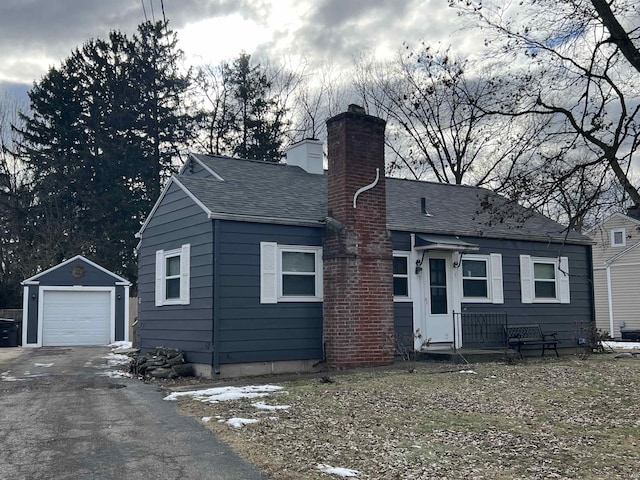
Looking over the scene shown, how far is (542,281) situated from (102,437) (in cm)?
1285

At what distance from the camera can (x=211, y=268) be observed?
1180 centimetres

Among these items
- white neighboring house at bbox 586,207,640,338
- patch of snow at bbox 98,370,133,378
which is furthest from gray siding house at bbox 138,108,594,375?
white neighboring house at bbox 586,207,640,338

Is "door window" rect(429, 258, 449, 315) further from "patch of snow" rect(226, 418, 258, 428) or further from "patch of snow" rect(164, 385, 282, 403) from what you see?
"patch of snow" rect(226, 418, 258, 428)

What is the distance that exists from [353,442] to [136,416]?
10.2 ft

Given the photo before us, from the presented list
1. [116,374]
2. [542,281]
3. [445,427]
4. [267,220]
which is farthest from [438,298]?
[445,427]

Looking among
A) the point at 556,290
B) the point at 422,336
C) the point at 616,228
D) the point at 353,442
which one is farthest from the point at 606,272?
the point at 353,442

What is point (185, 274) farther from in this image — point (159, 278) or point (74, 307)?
point (74, 307)

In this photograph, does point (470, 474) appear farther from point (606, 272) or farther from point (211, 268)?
point (606, 272)

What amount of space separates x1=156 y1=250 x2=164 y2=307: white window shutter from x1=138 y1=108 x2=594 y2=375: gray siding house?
0.03 metres

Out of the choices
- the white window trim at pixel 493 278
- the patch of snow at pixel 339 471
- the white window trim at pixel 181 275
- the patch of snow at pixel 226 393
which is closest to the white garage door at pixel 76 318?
the white window trim at pixel 181 275

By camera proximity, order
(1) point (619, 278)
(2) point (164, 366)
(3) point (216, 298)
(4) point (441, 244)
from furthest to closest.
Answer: (1) point (619, 278), (4) point (441, 244), (2) point (164, 366), (3) point (216, 298)

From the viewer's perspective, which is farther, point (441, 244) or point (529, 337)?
point (529, 337)

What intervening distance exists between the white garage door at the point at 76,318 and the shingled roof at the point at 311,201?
11.1m

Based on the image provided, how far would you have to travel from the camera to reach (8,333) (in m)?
23.1
